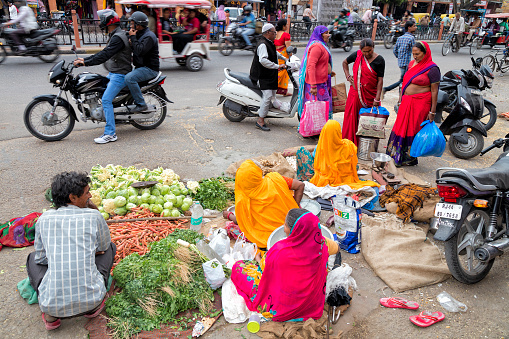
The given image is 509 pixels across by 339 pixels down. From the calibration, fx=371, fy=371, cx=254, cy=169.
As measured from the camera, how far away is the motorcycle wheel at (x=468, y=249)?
3.19 m

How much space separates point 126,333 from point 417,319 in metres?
2.22

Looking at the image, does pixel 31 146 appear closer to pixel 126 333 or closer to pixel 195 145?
pixel 195 145

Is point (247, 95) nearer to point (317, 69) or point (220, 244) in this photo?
point (317, 69)

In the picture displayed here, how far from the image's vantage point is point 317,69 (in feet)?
20.3

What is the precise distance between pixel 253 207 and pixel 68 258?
1709 mm

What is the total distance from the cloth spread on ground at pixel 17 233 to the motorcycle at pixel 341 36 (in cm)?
1628

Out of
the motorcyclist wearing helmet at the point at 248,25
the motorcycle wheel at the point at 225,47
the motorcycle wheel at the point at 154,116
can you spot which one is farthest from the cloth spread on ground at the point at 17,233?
the motorcyclist wearing helmet at the point at 248,25

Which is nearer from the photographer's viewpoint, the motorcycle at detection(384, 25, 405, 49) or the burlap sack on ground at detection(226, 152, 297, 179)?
the burlap sack on ground at detection(226, 152, 297, 179)

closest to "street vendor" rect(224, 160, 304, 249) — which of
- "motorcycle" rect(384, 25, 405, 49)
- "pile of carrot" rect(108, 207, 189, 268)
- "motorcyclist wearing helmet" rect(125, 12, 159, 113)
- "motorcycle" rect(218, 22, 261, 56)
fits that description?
"pile of carrot" rect(108, 207, 189, 268)

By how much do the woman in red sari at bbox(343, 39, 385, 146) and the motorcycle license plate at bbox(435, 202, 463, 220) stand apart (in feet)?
9.54

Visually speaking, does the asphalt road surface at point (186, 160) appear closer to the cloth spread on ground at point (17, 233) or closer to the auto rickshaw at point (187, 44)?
the cloth spread on ground at point (17, 233)

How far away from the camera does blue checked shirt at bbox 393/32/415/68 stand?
341 inches

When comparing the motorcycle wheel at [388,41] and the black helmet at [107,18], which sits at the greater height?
the black helmet at [107,18]

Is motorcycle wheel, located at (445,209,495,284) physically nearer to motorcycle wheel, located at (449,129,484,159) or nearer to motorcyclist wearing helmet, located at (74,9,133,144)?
motorcycle wheel, located at (449,129,484,159)
